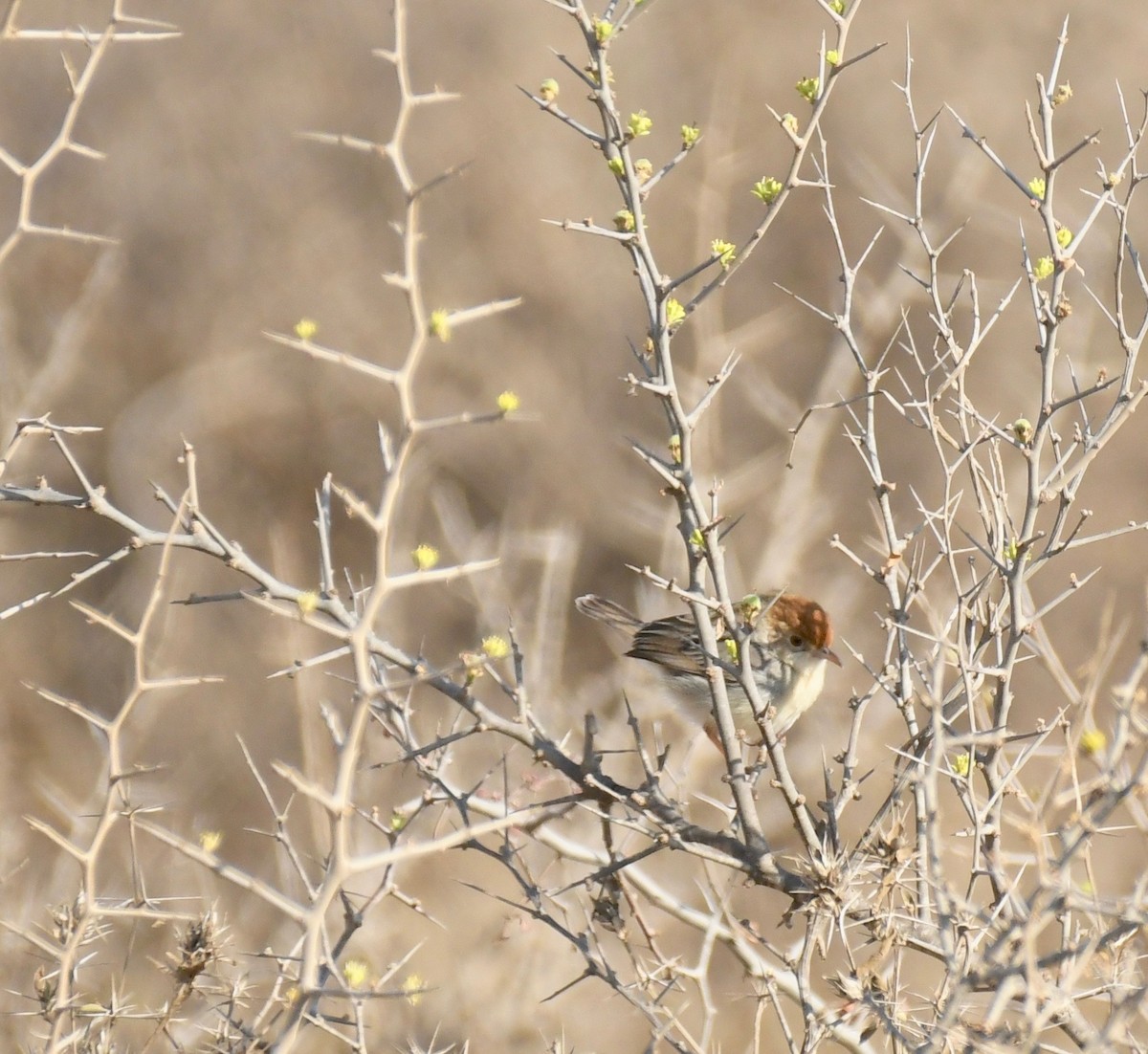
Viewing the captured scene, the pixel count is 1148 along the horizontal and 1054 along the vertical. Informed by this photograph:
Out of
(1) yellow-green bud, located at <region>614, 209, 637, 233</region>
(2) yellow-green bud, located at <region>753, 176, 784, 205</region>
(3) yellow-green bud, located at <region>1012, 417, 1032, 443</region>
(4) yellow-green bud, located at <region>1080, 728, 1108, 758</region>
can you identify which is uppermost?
(2) yellow-green bud, located at <region>753, 176, 784, 205</region>

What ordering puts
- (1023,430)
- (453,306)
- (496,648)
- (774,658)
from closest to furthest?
(496,648), (1023,430), (774,658), (453,306)

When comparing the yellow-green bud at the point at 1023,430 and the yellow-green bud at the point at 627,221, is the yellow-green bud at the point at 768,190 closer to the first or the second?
the yellow-green bud at the point at 627,221

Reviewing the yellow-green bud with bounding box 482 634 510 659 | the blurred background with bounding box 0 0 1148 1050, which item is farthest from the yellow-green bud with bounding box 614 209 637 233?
the blurred background with bounding box 0 0 1148 1050

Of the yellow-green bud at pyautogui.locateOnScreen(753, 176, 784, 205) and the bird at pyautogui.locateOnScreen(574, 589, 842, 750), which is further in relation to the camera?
the bird at pyautogui.locateOnScreen(574, 589, 842, 750)

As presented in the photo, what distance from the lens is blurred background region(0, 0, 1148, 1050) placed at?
1095 cm

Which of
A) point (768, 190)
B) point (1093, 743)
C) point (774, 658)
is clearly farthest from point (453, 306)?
point (1093, 743)

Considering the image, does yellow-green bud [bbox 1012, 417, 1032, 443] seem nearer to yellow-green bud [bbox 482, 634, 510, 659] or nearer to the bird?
yellow-green bud [bbox 482, 634, 510, 659]

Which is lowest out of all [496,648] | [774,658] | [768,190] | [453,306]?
[453,306]

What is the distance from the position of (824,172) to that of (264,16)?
461 inches

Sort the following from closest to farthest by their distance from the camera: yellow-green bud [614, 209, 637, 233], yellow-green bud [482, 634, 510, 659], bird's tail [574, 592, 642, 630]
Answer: yellow-green bud [482, 634, 510, 659] < yellow-green bud [614, 209, 637, 233] < bird's tail [574, 592, 642, 630]

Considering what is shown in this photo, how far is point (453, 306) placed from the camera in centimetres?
1258

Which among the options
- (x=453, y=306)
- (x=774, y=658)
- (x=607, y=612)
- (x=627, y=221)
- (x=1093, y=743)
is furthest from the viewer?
(x=453, y=306)

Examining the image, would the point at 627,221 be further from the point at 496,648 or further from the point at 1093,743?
the point at 1093,743

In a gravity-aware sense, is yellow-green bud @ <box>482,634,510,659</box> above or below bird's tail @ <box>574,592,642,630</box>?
above
